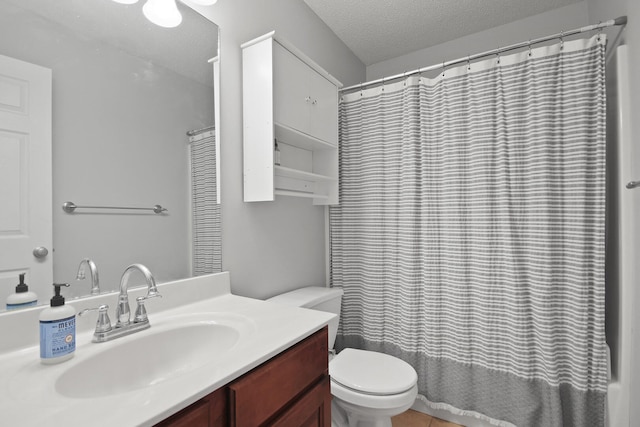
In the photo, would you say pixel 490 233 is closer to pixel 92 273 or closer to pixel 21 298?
pixel 92 273

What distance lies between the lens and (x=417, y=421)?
177 cm

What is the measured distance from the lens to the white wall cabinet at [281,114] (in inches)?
55.2

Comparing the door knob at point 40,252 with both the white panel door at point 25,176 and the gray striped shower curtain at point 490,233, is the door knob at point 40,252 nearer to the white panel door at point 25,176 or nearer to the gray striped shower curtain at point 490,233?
the white panel door at point 25,176

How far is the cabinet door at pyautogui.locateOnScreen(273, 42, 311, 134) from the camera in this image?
1.46m

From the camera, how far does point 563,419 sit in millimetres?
1505

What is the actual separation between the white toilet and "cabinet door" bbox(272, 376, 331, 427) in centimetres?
37

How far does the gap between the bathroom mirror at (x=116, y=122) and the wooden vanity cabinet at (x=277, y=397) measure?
61cm

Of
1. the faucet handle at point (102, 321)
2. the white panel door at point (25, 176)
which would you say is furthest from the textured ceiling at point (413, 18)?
the faucet handle at point (102, 321)

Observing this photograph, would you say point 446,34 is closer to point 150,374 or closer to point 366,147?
point 366,147

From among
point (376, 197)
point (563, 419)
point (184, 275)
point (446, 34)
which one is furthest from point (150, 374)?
point (446, 34)

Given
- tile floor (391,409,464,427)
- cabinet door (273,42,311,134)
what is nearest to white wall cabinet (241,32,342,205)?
cabinet door (273,42,311,134)

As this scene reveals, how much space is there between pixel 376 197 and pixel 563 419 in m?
1.52

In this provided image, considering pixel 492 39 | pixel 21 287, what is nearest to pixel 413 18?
pixel 492 39

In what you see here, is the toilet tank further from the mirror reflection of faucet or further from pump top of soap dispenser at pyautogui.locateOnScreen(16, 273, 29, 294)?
pump top of soap dispenser at pyautogui.locateOnScreen(16, 273, 29, 294)
